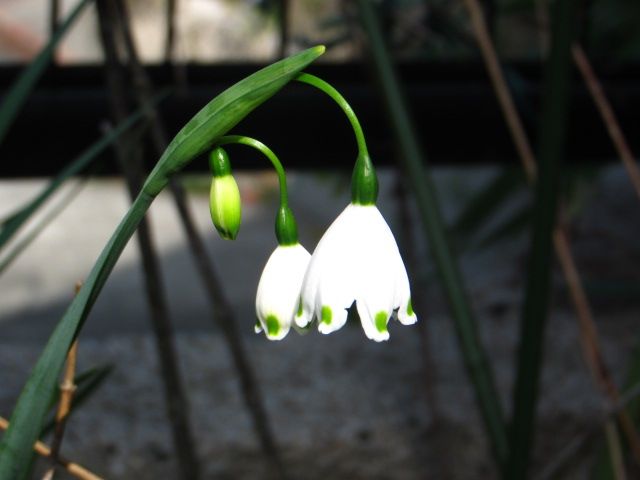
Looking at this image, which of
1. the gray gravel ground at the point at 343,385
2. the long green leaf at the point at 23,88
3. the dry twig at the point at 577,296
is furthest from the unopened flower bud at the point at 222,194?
the gray gravel ground at the point at 343,385

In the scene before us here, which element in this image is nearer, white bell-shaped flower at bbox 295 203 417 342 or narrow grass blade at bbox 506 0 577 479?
white bell-shaped flower at bbox 295 203 417 342

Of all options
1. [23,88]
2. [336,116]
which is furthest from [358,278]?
[336,116]

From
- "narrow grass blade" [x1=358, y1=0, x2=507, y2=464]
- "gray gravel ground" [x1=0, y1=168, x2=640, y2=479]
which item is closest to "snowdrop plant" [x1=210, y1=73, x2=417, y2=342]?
"narrow grass blade" [x1=358, y1=0, x2=507, y2=464]

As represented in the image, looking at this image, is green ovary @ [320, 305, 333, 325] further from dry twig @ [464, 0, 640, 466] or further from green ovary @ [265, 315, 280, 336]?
dry twig @ [464, 0, 640, 466]

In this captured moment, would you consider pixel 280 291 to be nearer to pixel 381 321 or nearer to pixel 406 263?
pixel 381 321

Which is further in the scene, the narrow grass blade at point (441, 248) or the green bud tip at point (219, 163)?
the narrow grass blade at point (441, 248)

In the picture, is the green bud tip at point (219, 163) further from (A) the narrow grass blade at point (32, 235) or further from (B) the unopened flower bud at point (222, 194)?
(A) the narrow grass blade at point (32, 235)
